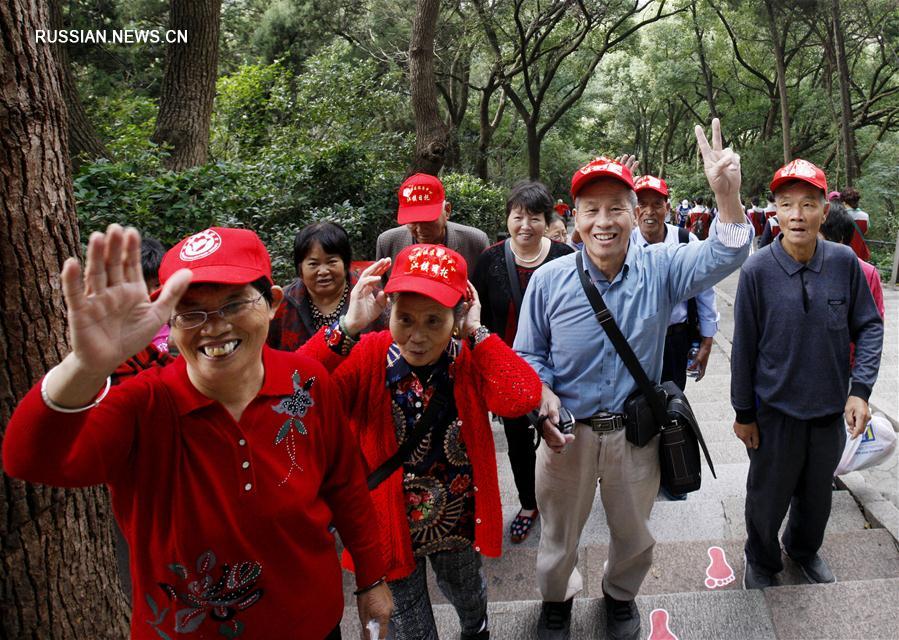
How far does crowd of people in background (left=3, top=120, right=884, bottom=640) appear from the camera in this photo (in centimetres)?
148

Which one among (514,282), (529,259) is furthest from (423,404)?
(529,259)

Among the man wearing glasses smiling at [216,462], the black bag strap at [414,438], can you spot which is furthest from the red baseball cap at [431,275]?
the man wearing glasses smiling at [216,462]

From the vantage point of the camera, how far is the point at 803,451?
2.84 m

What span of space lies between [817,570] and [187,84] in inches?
287

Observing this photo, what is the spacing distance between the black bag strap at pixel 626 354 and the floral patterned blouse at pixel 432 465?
1.95 feet

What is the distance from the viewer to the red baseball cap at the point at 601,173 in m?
2.44

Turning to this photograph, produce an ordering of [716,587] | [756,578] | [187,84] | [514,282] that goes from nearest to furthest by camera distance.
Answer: [756,578]
[716,587]
[514,282]
[187,84]

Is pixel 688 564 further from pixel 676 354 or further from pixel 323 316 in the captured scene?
pixel 323 316

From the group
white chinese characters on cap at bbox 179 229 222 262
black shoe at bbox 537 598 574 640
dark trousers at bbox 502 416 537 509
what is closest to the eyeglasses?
white chinese characters on cap at bbox 179 229 222 262

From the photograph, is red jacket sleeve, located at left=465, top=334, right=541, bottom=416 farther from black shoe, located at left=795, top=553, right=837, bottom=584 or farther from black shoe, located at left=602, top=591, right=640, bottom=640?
black shoe, located at left=795, top=553, right=837, bottom=584

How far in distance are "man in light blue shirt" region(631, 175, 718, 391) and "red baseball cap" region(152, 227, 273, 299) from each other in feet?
9.77

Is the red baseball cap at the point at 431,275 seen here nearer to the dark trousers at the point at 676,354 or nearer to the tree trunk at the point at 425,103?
the dark trousers at the point at 676,354

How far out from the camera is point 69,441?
1268mm

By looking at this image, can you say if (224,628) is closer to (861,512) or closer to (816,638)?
(816,638)
